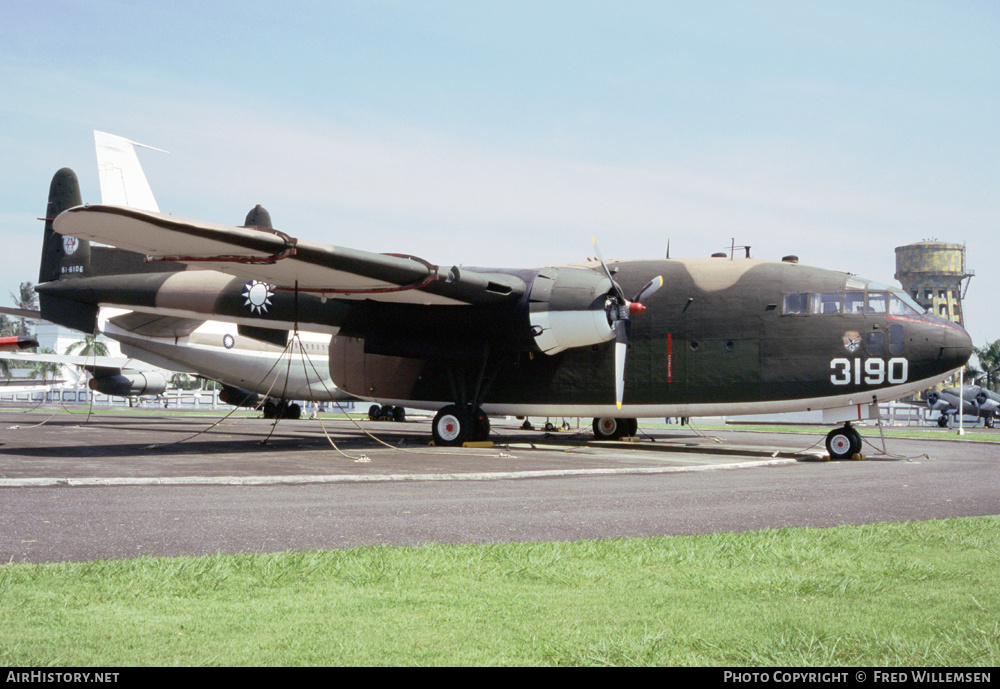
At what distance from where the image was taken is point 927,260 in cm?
13838

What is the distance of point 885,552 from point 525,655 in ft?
13.9

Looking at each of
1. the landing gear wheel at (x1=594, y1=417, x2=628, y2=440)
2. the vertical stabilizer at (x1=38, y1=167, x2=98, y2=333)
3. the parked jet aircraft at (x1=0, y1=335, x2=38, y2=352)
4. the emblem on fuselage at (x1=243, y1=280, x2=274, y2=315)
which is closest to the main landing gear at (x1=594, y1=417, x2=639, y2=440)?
the landing gear wheel at (x1=594, y1=417, x2=628, y2=440)

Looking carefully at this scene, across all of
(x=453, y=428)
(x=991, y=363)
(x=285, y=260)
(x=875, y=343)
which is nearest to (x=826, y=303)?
(x=875, y=343)

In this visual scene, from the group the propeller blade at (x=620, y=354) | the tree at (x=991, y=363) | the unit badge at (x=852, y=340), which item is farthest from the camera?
the tree at (x=991, y=363)

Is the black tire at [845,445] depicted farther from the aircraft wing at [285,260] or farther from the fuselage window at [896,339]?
the aircraft wing at [285,260]

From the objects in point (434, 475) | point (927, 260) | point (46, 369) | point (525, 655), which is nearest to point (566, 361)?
point (434, 475)

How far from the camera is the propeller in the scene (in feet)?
64.1

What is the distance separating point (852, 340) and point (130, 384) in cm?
4152

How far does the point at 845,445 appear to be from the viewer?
19.0 meters

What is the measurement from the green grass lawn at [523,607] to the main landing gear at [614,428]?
18096 mm

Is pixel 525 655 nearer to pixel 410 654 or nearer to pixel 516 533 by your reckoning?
pixel 410 654

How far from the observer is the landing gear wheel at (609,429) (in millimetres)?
25250

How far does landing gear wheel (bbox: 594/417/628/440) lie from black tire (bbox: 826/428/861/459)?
7204mm

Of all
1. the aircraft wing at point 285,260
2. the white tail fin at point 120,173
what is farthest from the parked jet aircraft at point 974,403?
the white tail fin at point 120,173
